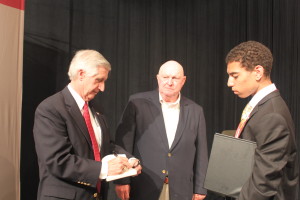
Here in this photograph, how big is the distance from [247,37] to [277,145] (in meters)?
3.34

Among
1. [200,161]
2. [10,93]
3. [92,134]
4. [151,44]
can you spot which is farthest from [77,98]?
[151,44]

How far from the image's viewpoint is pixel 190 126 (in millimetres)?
2615

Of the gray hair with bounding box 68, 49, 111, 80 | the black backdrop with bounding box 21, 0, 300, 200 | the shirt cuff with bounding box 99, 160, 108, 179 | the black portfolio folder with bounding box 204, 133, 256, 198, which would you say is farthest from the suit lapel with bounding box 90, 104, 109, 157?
the black backdrop with bounding box 21, 0, 300, 200

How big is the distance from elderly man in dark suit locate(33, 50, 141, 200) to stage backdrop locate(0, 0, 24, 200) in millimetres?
898

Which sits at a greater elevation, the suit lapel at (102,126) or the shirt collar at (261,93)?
the shirt collar at (261,93)

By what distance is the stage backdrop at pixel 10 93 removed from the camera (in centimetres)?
254

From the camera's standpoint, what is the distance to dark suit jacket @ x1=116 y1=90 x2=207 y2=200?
2545 millimetres

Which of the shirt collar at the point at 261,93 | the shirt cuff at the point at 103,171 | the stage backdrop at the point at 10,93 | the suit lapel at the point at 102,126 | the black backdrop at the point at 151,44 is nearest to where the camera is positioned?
the shirt collar at the point at 261,93

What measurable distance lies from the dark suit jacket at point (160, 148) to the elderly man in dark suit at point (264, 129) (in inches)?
32.8

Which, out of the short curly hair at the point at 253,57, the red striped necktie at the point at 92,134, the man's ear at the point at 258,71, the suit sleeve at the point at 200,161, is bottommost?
the suit sleeve at the point at 200,161

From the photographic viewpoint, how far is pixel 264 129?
1.54 metres

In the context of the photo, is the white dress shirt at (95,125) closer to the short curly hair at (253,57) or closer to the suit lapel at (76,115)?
the suit lapel at (76,115)

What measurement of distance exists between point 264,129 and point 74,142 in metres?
0.95

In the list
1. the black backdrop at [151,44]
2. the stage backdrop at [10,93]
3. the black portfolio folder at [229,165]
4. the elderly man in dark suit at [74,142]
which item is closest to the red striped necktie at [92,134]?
the elderly man in dark suit at [74,142]
